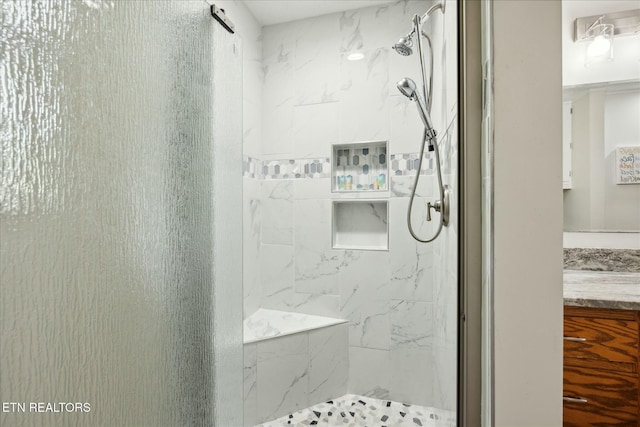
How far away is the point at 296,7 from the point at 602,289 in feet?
7.35

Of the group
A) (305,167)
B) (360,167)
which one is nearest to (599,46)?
(360,167)

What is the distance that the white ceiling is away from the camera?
2049 mm

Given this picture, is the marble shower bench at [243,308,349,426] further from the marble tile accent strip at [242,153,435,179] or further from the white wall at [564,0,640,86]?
the white wall at [564,0,640,86]

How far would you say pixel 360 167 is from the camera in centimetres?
224

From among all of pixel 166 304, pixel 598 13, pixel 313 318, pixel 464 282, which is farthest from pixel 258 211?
pixel 598 13

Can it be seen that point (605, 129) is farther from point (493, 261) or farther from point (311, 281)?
point (311, 281)

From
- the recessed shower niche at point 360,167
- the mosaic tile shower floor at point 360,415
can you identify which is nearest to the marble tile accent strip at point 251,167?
the recessed shower niche at point 360,167

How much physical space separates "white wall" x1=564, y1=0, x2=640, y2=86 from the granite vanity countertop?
0.87 metres

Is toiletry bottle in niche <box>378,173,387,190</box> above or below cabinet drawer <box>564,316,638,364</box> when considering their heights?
above

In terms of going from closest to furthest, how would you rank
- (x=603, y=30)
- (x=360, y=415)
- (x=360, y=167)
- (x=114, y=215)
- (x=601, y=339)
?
(x=114, y=215) < (x=601, y=339) < (x=603, y=30) < (x=360, y=415) < (x=360, y=167)

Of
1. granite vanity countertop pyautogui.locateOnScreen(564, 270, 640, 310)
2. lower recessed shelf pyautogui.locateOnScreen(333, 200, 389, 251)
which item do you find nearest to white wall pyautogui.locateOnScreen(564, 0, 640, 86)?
granite vanity countertop pyautogui.locateOnScreen(564, 270, 640, 310)

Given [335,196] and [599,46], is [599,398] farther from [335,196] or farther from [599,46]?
[335,196]

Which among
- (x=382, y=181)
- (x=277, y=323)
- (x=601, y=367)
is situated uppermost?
(x=382, y=181)

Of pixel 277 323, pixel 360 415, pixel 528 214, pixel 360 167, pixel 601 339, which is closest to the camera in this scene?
pixel 528 214
